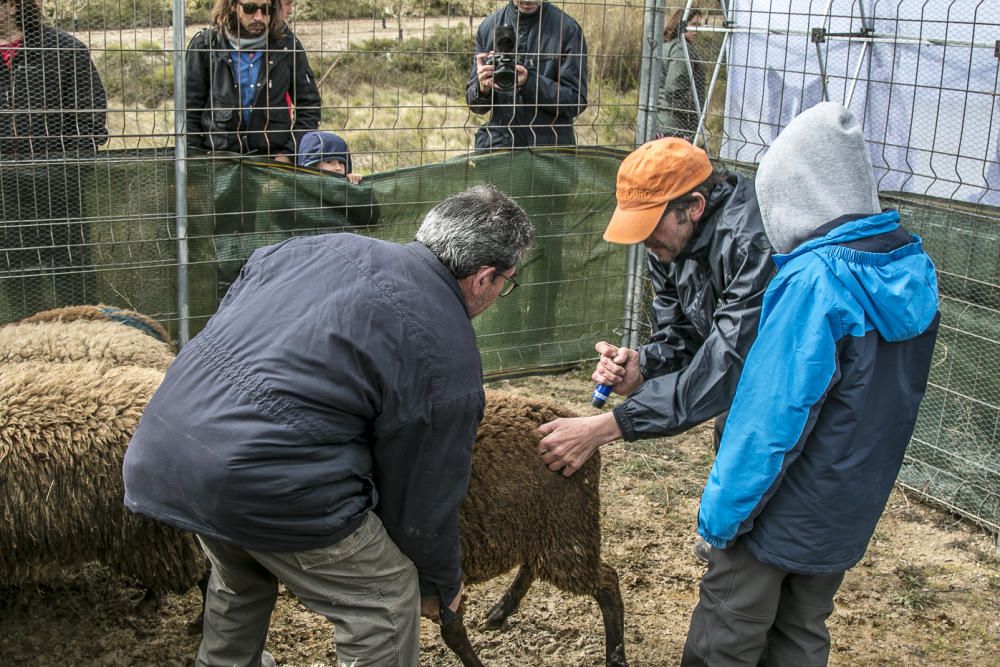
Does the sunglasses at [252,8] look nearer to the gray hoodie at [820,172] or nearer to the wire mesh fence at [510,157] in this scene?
the wire mesh fence at [510,157]

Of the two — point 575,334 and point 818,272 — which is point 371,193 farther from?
point 818,272

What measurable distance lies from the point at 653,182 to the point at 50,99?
3.40m

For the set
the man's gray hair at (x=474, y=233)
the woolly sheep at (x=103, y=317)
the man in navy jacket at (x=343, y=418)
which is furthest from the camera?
the woolly sheep at (x=103, y=317)

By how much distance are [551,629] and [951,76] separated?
3.78 m

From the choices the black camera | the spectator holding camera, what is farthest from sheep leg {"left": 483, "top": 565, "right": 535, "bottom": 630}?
the black camera

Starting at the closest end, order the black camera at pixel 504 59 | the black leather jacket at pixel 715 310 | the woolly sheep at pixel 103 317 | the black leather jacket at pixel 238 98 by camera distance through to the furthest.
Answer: the black leather jacket at pixel 715 310
the woolly sheep at pixel 103 317
the black leather jacket at pixel 238 98
the black camera at pixel 504 59

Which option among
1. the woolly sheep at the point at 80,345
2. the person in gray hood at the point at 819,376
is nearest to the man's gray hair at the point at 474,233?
the person in gray hood at the point at 819,376

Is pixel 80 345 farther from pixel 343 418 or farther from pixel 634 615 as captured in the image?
pixel 634 615

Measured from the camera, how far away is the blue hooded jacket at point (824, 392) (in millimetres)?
2662

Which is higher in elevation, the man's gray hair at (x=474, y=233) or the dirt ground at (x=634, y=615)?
the man's gray hair at (x=474, y=233)

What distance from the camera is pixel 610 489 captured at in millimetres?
5500

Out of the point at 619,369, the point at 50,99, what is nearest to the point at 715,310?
the point at 619,369

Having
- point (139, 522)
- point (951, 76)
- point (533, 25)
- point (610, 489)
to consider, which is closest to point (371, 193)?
point (533, 25)

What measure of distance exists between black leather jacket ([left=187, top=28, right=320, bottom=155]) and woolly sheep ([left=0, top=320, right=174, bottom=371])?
4.26 feet
